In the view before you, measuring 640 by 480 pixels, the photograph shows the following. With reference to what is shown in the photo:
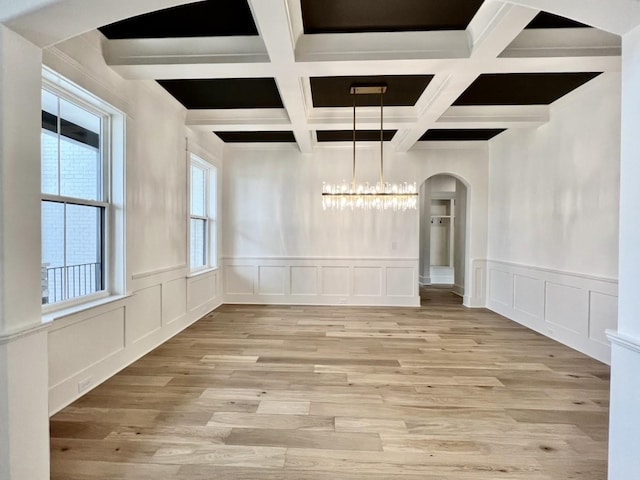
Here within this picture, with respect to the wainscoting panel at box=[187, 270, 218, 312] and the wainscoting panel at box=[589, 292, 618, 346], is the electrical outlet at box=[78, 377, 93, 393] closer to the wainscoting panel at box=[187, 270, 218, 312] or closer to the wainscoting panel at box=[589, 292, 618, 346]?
the wainscoting panel at box=[187, 270, 218, 312]

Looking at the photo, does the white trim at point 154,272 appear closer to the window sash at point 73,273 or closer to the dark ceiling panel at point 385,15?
the window sash at point 73,273

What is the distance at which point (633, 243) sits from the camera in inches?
56.0

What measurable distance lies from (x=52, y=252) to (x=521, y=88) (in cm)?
486

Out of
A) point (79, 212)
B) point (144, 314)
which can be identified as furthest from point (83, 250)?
point (144, 314)

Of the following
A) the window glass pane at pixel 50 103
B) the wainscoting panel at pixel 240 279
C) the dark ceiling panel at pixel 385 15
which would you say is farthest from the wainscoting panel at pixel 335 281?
the window glass pane at pixel 50 103

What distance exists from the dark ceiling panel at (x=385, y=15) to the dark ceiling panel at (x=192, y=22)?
508mm

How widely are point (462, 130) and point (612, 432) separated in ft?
15.6

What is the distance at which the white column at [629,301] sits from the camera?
1.40 meters

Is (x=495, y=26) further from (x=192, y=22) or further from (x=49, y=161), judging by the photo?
(x=49, y=161)

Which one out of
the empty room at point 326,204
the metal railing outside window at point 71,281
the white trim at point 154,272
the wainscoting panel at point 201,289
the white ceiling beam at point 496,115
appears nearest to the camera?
the empty room at point 326,204

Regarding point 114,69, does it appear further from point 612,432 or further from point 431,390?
point 612,432

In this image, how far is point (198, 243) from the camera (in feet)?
18.1

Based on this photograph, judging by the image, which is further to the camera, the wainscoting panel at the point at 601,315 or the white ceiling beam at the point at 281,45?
the wainscoting panel at the point at 601,315

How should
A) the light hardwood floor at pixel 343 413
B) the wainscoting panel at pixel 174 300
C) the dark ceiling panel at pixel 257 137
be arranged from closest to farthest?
the light hardwood floor at pixel 343 413 < the wainscoting panel at pixel 174 300 < the dark ceiling panel at pixel 257 137
